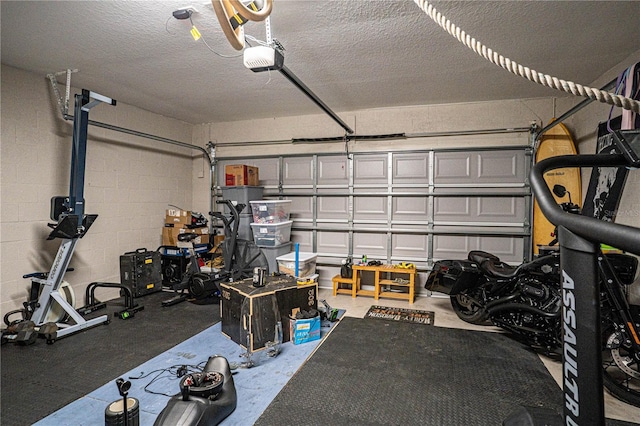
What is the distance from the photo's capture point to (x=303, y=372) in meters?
2.73

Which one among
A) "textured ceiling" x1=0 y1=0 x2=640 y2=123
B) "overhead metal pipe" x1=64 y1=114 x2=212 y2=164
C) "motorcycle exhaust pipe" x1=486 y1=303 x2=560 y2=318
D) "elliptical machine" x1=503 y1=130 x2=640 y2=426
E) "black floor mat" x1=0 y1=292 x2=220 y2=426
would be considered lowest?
"black floor mat" x1=0 y1=292 x2=220 y2=426

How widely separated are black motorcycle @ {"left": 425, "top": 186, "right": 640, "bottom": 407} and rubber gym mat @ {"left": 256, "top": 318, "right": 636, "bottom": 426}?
266 millimetres

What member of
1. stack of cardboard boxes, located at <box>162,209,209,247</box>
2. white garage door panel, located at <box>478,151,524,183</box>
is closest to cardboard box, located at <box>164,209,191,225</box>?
stack of cardboard boxes, located at <box>162,209,209,247</box>

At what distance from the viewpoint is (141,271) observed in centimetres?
487

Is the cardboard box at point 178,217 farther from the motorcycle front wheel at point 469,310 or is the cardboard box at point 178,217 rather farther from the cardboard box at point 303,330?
the motorcycle front wheel at point 469,310

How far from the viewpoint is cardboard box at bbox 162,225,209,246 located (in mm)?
5465

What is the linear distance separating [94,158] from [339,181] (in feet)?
12.1

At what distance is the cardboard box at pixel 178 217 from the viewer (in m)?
5.54

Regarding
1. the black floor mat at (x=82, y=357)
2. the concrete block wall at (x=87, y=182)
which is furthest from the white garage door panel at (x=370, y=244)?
the concrete block wall at (x=87, y=182)

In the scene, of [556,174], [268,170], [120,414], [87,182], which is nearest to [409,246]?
[556,174]

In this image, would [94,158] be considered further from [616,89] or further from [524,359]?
[616,89]

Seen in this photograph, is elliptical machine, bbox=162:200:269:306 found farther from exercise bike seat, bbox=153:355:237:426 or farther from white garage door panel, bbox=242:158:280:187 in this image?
exercise bike seat, bbox=153:355:237:426

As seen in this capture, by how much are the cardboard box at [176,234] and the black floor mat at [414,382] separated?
9.99 ft

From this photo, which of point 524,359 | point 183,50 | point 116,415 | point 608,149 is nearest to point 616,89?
point 608,149
